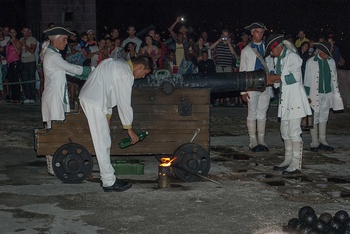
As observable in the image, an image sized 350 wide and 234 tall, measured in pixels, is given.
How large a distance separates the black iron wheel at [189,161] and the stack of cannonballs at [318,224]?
108 inches

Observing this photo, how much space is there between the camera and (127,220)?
842cm

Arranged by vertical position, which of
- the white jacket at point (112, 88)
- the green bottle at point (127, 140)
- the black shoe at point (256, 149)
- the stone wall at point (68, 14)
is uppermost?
the stone wall at point (68, 14)

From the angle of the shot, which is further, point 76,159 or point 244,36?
point 244,36

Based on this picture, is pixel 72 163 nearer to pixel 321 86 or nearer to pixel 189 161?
pixel 189 161

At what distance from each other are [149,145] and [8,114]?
7.57m

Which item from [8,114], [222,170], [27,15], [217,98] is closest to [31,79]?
[8,114]

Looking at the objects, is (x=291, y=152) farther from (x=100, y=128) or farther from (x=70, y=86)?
(x=70, y=86)

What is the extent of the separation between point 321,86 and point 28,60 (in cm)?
893

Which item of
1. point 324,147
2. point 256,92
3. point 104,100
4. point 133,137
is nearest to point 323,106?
point 324,147

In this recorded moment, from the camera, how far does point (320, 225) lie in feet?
24.3

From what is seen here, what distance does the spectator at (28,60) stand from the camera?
19.6m

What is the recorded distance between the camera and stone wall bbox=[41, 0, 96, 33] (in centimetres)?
2353

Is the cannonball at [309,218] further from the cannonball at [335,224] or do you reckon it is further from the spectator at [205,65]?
the spectator at [205,65]

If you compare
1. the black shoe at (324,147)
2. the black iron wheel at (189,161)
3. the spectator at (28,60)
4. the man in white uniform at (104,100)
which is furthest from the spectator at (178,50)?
the man in white uniform at (104,100)
